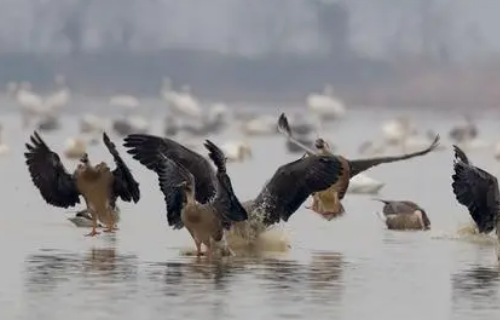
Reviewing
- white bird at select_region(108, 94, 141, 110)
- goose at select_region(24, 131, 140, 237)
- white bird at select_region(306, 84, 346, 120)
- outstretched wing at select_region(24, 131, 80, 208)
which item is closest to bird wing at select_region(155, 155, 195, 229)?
goose at select_region(24, 131, 140, 237)

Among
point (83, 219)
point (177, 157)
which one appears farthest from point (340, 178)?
point (83, 219)

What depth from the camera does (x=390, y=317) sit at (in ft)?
49.3

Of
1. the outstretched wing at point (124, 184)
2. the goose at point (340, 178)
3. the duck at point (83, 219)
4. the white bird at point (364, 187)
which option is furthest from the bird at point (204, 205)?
the white bird at point (364, 187)

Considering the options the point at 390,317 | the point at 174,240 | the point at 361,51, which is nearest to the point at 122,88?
the point at 361,51

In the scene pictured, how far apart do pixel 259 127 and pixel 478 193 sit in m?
30.1

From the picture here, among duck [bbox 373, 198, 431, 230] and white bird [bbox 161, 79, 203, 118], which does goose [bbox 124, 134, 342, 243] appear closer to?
duck [bbox 373, 198, 431, 230]

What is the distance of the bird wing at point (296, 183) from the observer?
18.7 metres

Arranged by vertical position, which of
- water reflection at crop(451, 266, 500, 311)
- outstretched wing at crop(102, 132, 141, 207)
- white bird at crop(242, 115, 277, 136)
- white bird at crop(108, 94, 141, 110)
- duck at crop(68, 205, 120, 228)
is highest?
white bird at crop(108, 94, 141, 110)

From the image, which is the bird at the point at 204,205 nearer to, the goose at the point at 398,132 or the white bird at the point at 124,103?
the goose at the point at 398,132

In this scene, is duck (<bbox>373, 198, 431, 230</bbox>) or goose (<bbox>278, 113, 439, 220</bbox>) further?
duck (<bbox>373, 198, 431, 230</bbox>)

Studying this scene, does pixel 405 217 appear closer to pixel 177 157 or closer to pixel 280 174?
pixel 280 174

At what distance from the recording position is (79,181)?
19328 mm

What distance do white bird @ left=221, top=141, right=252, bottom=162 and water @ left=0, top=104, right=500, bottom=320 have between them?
956 centimetres

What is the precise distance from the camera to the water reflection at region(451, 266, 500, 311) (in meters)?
15.6
